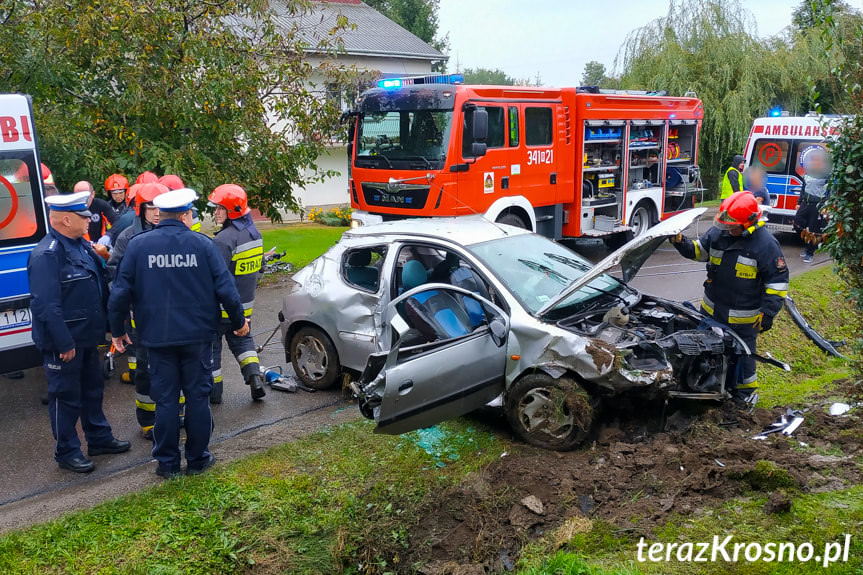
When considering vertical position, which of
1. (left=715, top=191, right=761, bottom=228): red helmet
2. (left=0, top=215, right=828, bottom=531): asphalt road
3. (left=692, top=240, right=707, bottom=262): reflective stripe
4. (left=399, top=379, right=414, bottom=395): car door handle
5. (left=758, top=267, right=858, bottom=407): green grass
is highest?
(left=715, top=191, right=761, bottom=228): red helmet

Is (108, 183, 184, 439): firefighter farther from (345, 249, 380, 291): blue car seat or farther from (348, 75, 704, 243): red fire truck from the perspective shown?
(348, 75, 704, 243): red fire truck

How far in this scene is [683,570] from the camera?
11.7 feet

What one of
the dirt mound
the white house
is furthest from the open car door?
the white house

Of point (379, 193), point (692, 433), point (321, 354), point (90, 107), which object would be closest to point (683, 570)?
point (692, 433)

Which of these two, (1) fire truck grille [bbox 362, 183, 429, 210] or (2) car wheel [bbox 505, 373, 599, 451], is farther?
(1) fire truck grille [bbox 362, 183, 429, 210]

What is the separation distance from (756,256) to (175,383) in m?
4.52

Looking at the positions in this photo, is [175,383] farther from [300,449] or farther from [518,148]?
[518,148]

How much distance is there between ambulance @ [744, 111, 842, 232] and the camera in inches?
528

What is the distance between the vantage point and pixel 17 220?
6285 mm

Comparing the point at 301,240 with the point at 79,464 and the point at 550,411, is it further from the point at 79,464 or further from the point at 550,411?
the point at 550,411

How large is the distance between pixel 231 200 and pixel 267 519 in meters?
2.86

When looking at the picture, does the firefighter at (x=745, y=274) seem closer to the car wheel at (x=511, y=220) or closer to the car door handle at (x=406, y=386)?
the car door handle at (x=406, y=386)
